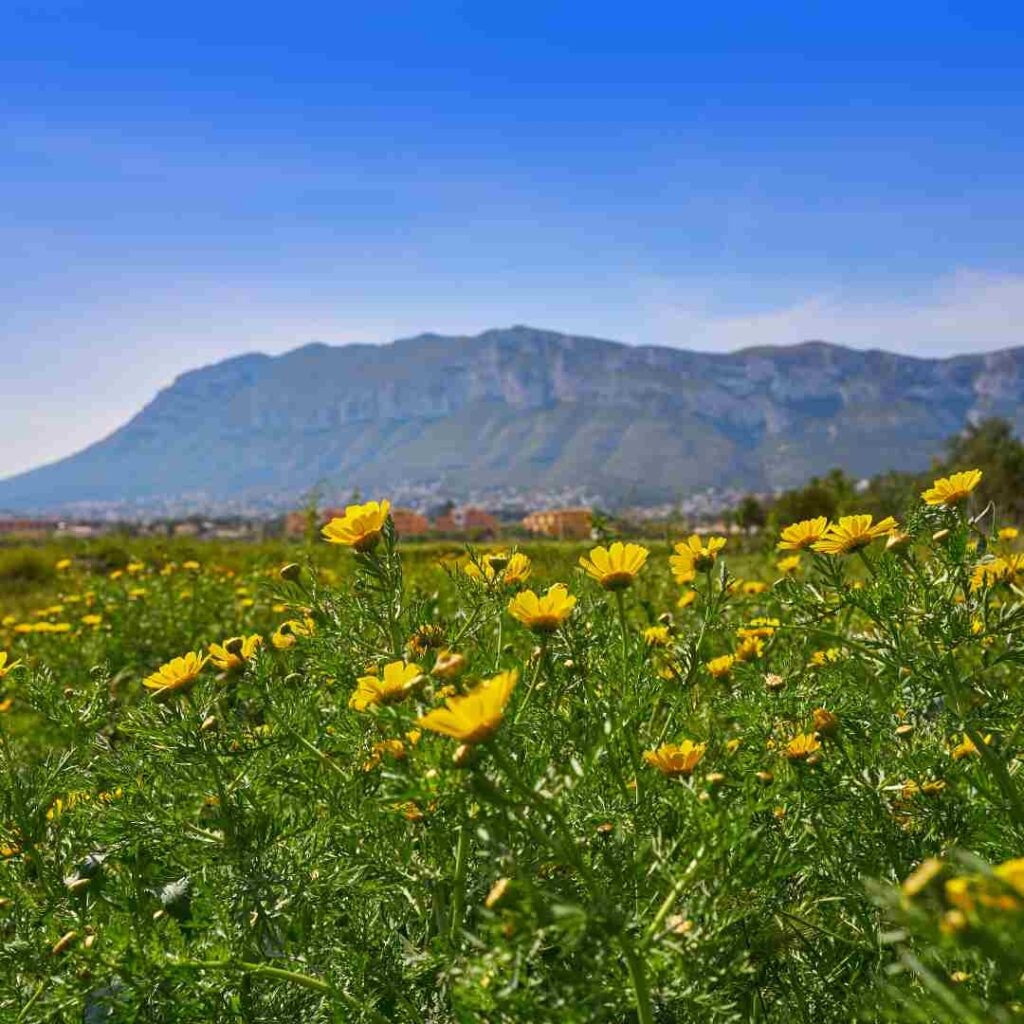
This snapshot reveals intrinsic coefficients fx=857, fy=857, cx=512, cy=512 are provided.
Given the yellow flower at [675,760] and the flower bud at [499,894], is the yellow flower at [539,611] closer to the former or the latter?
the yellow flower at [675,760]

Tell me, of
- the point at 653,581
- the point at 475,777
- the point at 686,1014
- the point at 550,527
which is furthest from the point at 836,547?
the point at 550,527

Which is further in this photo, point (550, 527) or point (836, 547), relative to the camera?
point (550, 527)

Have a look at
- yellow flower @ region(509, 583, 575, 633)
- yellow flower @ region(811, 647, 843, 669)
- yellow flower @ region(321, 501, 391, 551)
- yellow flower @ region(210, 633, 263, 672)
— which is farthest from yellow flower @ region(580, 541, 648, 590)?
yellow flower @ region(210, 633, 263, 672)

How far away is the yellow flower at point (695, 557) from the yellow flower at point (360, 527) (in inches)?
33.4

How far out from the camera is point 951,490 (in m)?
1.92

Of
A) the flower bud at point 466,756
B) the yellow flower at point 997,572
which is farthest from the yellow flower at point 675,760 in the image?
the yellow flower at point 997,572

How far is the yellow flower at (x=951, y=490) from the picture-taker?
190cm

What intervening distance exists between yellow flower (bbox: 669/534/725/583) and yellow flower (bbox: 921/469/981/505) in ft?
1.74

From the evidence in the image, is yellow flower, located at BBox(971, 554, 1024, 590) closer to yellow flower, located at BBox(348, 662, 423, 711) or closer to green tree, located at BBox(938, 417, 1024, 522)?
yellow flower, located at BBox(348, 662, 423, 711)

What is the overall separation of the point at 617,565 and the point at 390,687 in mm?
602

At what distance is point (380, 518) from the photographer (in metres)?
1.88

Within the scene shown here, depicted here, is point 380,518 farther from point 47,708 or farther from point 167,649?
point 167,649

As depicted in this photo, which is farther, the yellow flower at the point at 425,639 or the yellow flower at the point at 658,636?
the yellow flower at the point at 658,636

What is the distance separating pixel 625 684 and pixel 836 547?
55 centimetres
